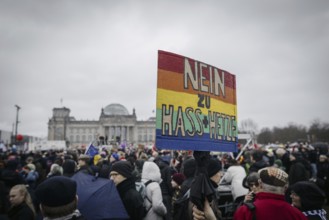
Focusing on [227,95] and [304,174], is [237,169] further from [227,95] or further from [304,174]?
[227,95]

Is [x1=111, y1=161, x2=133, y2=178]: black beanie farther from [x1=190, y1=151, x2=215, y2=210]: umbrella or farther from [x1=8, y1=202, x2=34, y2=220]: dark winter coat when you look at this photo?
[x1=190, y1=151, x2=215, y2=210]: umbrella

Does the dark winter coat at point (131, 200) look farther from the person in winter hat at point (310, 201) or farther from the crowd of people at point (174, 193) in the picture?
the person in winter hat at point (310, 201)

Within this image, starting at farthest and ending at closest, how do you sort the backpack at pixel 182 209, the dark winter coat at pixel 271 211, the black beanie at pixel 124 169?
the black beanie at pixel 124 169 → the backpack at pixel 182 209 → the dark winter coat at pixel 271 211

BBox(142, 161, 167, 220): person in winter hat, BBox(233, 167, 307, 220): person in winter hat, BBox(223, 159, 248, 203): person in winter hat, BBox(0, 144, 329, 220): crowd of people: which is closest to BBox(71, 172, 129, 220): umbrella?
BBox(0, 144, 329, 220): crowd of people

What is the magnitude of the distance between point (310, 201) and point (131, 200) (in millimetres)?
2379

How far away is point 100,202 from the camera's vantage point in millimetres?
3248

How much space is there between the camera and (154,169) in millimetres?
4738

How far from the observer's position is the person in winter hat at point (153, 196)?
4.34 metres

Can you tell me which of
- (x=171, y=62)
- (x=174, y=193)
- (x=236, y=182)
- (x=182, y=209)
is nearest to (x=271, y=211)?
(x=182, y=209)

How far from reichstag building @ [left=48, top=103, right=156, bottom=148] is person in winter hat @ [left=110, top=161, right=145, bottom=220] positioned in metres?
106

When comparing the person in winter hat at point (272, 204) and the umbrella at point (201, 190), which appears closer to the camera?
the umbrella at point (201, 190)

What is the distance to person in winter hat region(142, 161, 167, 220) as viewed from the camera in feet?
14.2

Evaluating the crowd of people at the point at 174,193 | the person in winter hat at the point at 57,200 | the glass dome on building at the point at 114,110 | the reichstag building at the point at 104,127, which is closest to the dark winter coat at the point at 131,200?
the crowd of people at the point at 174,193

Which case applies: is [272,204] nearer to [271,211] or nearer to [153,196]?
[271,211]
